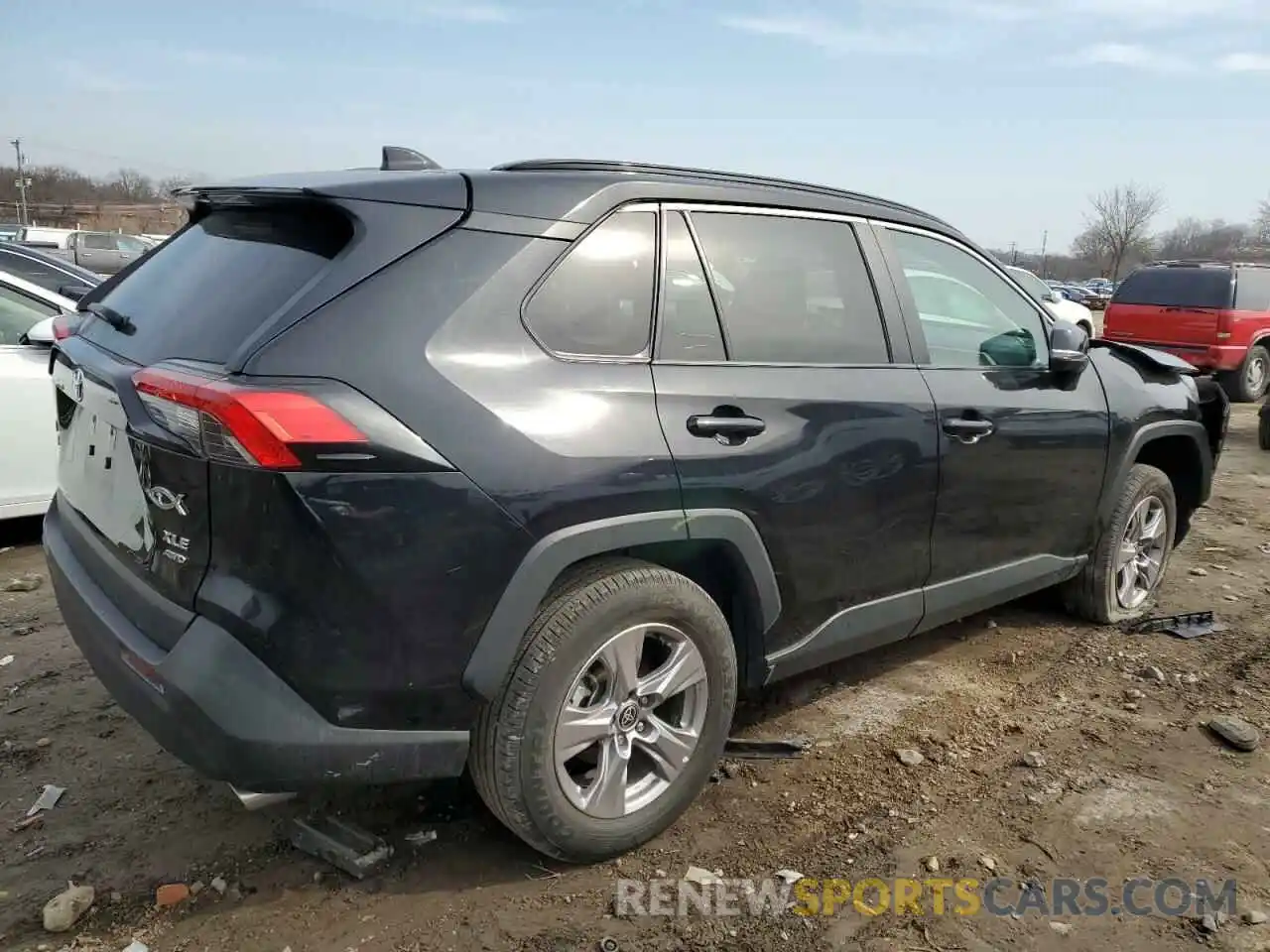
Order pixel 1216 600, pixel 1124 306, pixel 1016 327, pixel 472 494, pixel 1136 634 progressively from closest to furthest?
pixel 472 494, pixel 1016 327, pixel 1136 634, pixel 1216 600, pixel 1124 306

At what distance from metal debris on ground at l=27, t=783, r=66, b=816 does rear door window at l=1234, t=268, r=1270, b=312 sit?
13333mm

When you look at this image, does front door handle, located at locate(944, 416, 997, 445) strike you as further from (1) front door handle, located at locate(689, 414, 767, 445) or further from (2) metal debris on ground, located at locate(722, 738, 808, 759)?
(2) metal debris on ground, located at locate(722, 738, 808, 759)

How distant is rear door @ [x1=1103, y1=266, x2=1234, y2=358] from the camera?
12062 mm

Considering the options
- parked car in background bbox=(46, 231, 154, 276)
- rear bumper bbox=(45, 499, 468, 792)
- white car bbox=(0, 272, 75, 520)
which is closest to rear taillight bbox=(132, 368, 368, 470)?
rear bumper bbox=(45, 499, 468, 792)

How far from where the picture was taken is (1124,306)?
42.0 ft

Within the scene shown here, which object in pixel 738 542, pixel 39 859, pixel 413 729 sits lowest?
pixel 39 859

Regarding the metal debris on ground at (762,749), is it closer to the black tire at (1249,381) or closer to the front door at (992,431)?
the front door at (992,431)

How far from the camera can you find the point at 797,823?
2.84 metres

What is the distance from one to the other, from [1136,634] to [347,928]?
3622mm

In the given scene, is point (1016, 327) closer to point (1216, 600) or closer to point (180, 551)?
point (1216, 600)

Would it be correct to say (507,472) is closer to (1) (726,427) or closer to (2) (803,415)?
(1) (726,427)

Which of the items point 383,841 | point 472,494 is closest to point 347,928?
point 383,841

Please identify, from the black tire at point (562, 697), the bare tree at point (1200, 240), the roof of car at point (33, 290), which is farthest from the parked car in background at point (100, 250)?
the bare tree at point (1200, 240)

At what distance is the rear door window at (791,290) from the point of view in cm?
281
